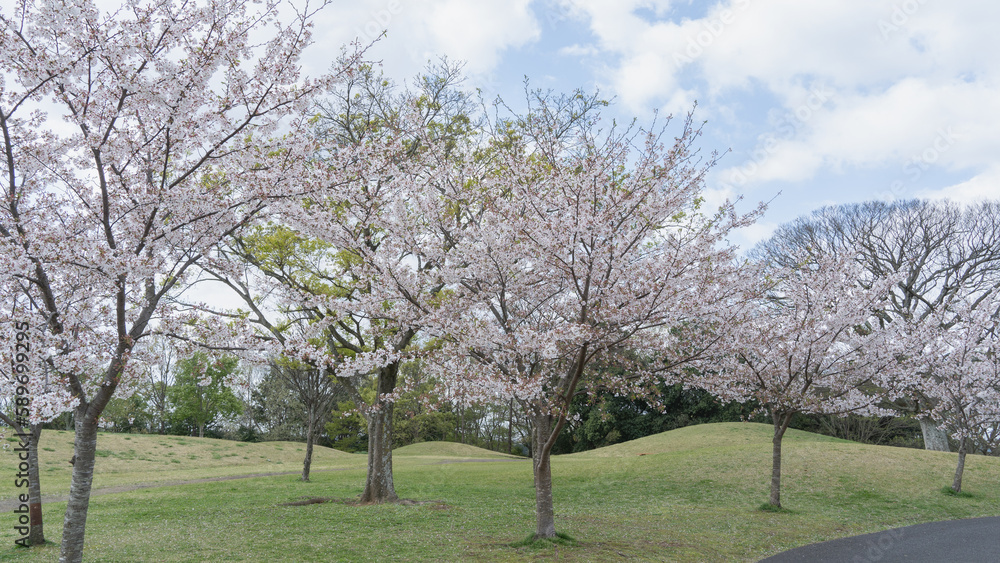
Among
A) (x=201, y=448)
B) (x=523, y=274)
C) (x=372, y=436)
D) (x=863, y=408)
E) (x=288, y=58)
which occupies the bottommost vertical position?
(x=201, y=448)

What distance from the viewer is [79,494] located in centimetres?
539

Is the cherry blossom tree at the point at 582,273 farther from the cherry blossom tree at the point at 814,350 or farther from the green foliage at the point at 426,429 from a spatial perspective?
the green foliage at the point at 426,429

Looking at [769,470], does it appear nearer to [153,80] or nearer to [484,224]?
[484,224]

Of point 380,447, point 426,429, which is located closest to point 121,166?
point 380,447

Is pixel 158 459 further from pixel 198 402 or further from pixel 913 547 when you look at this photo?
pixel 913 547

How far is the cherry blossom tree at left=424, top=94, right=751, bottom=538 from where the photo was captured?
7.45 metres

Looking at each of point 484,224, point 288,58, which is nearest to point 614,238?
point 484,224

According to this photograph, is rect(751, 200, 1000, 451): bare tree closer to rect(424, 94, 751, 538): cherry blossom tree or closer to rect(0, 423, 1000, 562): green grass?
rect(0, 423, 1000, 562): green grass

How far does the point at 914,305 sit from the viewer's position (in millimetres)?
25359

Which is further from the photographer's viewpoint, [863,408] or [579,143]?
[863,408]

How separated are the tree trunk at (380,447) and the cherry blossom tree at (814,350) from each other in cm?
755

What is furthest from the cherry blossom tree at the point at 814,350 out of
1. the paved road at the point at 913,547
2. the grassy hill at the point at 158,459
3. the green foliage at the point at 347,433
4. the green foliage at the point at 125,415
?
the green foliage at the point at 125,415

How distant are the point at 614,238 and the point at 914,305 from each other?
980 inches

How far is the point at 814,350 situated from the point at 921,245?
17.9 metres
